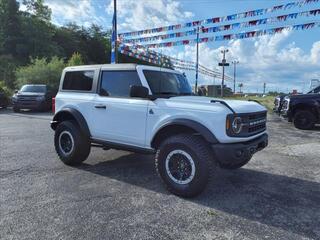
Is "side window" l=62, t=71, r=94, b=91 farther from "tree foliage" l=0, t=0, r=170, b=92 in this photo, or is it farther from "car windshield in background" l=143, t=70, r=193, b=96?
"tree foliage" l=0, t=0, r=170, b=92

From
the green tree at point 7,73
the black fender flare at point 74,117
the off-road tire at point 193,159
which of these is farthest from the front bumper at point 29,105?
the off-road tire at point 193,159

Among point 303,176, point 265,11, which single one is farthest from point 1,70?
point 303,176

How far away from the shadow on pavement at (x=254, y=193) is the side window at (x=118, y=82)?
4.68ft

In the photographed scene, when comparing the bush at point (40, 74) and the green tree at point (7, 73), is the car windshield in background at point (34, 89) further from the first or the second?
the green tree at point (7, 73)

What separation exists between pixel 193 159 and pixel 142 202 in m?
0.90

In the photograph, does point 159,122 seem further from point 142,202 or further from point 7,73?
point 7,73

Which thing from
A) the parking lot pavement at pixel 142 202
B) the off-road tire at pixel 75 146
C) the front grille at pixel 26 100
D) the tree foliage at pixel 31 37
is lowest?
the parking lot pavement at pixel 142 202

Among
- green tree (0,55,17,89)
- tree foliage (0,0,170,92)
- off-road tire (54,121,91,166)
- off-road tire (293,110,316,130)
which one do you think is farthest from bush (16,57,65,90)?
off-road tire (54,121,91,166)

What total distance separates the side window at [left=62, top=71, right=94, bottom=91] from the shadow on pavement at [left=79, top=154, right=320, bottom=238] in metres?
1.52

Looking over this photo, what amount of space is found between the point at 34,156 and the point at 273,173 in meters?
4.82

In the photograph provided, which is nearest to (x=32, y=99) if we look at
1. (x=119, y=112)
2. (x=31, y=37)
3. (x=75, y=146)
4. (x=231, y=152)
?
(x=75, y=146)

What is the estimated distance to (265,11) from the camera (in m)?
13.0

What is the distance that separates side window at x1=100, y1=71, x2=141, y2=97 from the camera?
479 centimetres

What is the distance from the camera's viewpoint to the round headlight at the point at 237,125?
3863 mm
